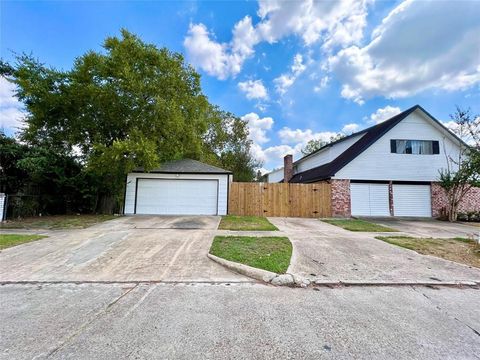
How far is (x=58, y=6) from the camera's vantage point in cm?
992

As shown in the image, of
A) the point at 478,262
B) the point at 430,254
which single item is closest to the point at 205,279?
the point at 430,254

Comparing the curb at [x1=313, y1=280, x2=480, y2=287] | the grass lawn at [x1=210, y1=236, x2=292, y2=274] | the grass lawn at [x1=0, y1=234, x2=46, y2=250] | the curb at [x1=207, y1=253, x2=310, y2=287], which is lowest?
the curb at [x1=313, y1=280, x2=480, y2=287]

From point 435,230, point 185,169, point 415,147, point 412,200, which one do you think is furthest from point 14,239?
point 415,147

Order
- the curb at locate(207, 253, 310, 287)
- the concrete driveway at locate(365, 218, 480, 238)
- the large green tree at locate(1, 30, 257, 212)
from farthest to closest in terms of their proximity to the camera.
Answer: the large green tree at locate(1, 30, 257, 212) < the concrete driveway at locate(365, 218, 480, 238) < the curb at locate(207, 253, 310, 287)

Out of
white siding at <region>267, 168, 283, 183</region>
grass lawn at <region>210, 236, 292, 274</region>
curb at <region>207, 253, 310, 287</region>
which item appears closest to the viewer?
curb at <region>207, 253, 310, 287</region>

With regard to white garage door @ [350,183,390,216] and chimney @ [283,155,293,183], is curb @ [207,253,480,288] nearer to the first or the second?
white garage door @ [350,183,390,216]

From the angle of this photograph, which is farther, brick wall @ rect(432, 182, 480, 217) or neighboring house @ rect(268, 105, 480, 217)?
brick wall @ rect(432, 182, 480, 217)

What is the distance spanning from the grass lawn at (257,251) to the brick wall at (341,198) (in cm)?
786

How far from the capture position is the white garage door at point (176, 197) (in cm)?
1429

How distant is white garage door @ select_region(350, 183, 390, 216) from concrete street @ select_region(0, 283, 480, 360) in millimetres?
10884

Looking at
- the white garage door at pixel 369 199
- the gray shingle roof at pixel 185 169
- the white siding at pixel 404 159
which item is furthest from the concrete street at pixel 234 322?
the white siding at pixel 404 159

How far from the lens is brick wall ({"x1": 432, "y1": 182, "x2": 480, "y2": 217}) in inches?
595

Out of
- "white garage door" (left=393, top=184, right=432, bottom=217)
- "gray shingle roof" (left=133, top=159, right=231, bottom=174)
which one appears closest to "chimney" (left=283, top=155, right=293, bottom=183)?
"white garage door" (left=393, top=184, right=432, bottom=217)

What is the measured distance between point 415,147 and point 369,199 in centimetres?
453
